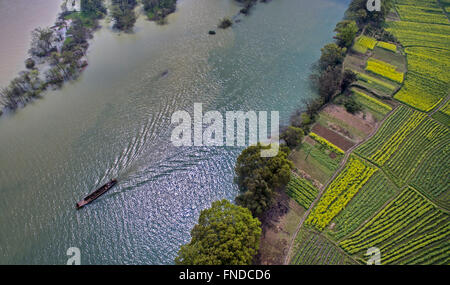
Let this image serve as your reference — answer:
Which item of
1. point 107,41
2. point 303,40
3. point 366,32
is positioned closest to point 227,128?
point 303,40

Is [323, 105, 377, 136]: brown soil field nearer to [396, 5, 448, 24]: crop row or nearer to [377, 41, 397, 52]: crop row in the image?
[377, 41, 397, 52]: crop row

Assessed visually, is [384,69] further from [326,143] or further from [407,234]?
[407,234]

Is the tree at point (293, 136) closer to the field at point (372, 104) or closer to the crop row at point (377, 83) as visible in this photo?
the field at point (372, 104)

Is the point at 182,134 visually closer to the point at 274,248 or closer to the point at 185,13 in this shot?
the point at 274,248

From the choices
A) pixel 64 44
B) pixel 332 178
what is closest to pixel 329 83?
pixel 332 178

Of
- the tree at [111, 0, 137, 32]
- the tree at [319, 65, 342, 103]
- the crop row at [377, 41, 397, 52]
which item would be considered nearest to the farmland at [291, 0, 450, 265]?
the crop row at [377, 41, 397, 52]

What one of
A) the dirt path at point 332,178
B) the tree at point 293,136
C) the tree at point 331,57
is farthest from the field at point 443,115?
the tree at point 293,136
